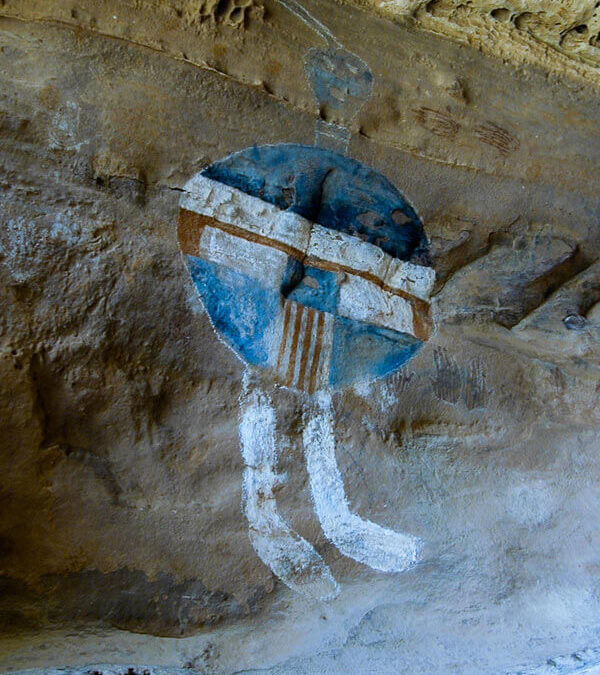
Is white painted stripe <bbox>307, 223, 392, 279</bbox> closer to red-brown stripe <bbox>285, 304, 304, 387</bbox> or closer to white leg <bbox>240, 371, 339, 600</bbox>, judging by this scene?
red-brown stripe <bbox>285, 304, 304, 387</bbox>

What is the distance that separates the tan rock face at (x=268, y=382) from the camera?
2135 mm

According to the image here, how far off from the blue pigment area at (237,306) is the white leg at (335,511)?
340mm

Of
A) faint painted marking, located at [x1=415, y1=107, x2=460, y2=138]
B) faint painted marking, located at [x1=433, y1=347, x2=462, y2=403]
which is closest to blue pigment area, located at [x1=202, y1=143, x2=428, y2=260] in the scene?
faint painted marking, located at [x1=415, y1=107, x2=460, y2=138]

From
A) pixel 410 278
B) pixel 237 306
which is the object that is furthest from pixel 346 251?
pixel 237 306

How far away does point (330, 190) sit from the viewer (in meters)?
2.65

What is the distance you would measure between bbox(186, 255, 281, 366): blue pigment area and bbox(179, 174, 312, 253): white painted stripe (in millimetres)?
203

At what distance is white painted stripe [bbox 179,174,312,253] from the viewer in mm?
2389

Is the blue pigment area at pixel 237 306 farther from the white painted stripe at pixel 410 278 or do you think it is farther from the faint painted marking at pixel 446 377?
the faint painted marking at pixel 446 377

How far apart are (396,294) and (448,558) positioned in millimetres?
1119

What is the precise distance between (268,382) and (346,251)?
0.67 meters

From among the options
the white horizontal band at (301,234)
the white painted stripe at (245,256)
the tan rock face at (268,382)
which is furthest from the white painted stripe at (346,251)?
the tan rock face at (268,382)

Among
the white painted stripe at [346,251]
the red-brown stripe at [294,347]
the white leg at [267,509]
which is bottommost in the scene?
the white leg at [267,509]

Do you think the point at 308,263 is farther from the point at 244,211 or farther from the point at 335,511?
the point at 335,511

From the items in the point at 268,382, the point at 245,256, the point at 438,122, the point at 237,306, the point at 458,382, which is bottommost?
the point at 268,382
